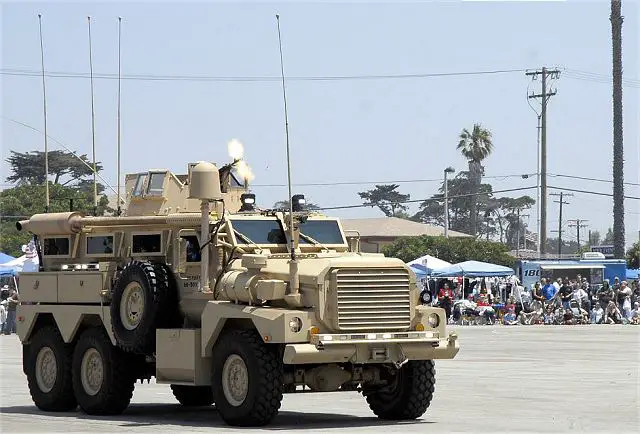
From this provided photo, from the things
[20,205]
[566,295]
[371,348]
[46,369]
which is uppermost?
[20,205]

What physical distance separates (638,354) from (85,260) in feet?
52.1

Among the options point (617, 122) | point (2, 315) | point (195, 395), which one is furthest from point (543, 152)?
point (195, 395)

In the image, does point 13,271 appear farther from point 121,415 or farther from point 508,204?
point 508,204

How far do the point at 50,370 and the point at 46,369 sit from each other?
119 mm

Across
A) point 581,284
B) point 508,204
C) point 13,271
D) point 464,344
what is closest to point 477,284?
point 581,284

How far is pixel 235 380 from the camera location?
57.7ft

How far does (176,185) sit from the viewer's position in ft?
70.6

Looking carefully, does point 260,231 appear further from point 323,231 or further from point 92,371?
point 92,371

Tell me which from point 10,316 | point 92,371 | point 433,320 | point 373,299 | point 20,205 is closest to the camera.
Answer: point 373,299

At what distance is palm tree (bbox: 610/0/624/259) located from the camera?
68250 millimetres

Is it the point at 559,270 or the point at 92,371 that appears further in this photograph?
the point at 559,270

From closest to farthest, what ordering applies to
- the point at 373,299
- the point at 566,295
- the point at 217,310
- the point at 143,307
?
the point at 373,299
the point at 217,310
the point at 143,307
the point at 566,295

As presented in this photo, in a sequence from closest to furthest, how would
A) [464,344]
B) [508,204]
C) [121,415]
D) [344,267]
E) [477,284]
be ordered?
[344,267], [121,415], [464,344], [477,284], [508,204]

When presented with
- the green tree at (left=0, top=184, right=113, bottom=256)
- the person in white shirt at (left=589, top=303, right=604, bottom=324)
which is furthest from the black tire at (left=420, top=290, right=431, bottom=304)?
the green tree at (left=0, top=184, right=113, bottom=256)
